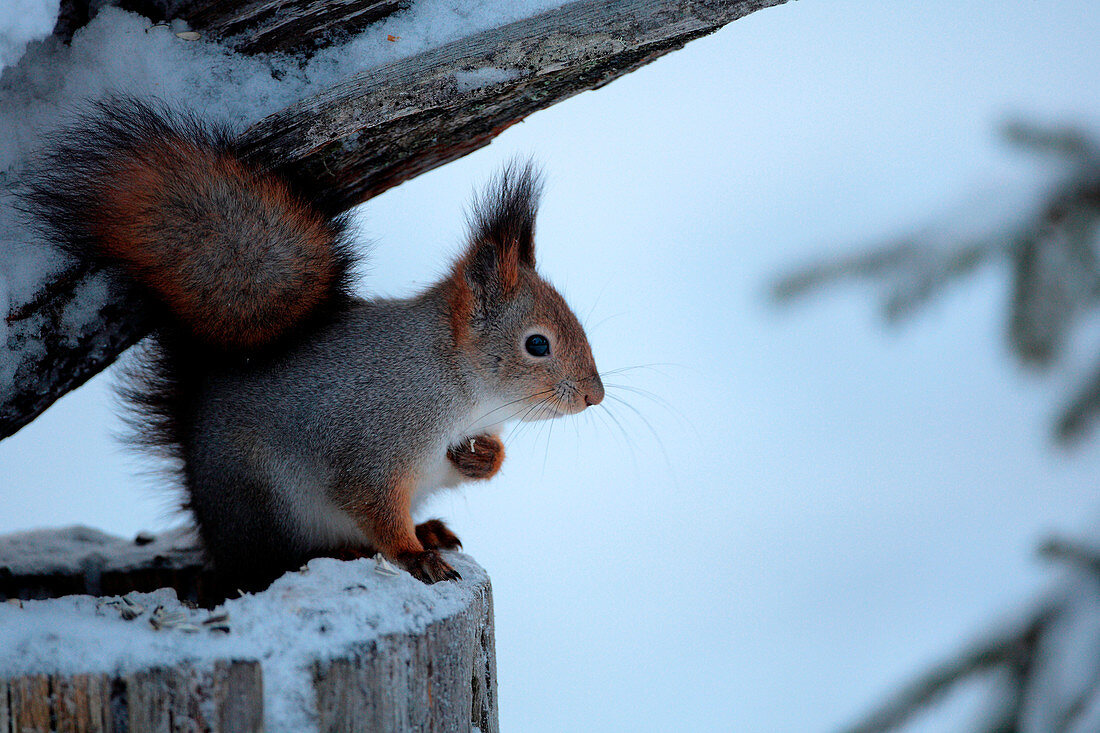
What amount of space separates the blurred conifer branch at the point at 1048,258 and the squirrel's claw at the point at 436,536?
2.55ft

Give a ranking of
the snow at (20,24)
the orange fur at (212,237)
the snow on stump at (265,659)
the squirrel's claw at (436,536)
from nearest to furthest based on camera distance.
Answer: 1. the snow on stump at (265,659)
2. the snow at (20,24)
3. the orange fur at (212,237)
4. the squirrel's claw at (436,536)

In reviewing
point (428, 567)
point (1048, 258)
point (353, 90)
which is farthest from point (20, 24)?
point (1048, 258)

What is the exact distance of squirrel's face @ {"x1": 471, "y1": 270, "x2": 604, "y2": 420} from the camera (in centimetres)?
129

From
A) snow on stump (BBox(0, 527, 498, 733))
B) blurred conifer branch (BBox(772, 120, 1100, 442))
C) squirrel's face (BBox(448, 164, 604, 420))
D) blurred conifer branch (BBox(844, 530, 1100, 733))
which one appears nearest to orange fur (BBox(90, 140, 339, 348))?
squirrel's face (BBox(448, 164, 604, 420))

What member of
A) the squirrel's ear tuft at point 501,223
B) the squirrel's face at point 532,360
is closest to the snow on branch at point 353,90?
the squirrel's ear tuft at point 501,223

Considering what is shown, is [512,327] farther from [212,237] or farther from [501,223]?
[212,237]

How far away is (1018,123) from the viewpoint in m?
1.26

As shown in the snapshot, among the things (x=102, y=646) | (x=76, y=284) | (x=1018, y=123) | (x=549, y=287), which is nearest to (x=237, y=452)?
(x=76, y=284)

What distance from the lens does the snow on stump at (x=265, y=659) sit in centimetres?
77

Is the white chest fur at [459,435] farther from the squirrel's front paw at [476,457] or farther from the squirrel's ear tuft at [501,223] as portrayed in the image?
the squirrel's ear tuft at [501,223]

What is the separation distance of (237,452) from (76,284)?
0.28 m

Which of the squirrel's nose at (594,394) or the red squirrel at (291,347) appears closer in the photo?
the red squirrel at (291,347)

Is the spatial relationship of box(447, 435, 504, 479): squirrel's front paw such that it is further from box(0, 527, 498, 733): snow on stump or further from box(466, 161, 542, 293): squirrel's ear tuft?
box(0, 527, 498, 733): snow on stump

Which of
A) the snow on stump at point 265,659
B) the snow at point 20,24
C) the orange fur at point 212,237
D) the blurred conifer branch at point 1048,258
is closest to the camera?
the snow on stump at point 265,659
